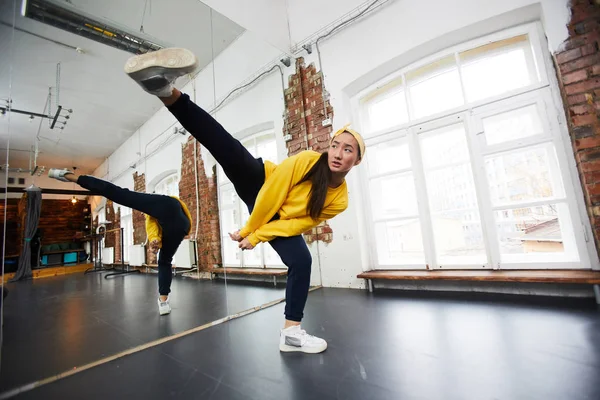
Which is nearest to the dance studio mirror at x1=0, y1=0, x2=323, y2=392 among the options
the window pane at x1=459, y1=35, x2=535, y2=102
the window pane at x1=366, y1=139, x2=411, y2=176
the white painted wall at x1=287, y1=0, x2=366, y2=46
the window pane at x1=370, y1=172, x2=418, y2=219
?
the white painted wall at x1=287, y1=0, x2=366, y2=46

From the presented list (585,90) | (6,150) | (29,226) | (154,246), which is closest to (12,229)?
(29,226)

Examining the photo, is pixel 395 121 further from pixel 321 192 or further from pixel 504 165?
pixel 321 192

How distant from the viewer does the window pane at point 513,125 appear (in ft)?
7.54

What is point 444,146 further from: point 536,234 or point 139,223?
point 139,223

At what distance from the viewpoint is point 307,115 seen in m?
3.32

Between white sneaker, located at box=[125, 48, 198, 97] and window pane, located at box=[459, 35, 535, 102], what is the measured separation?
8.64 feet

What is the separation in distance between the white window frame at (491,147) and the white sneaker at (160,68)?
89.2 inches

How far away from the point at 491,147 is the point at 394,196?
3.30ft

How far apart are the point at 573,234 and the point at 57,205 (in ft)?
12.4

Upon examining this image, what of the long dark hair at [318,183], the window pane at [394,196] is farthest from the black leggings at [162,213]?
the window pane at [394,196]

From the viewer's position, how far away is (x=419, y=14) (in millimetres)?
2570

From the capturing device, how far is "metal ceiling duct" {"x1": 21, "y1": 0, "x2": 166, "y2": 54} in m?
1.57

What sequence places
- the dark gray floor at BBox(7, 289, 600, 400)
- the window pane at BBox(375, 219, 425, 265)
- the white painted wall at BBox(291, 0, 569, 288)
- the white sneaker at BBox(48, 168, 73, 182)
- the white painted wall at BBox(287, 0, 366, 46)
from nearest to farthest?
the dark gray floor at BBox(7, 289, 600, 400) < the white sneaker at BBox(48, 168, 73, 182) < the white painted wall at BBox(291, 0, 569, 288) < the window pane at BBox(375, 219, 425, 265) < the white painted wall at BBox(287, 0, 366, 46)

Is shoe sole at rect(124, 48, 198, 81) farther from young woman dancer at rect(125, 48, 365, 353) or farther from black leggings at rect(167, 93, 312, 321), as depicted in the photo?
black leggings at rect(167, 93, 312, 321)
